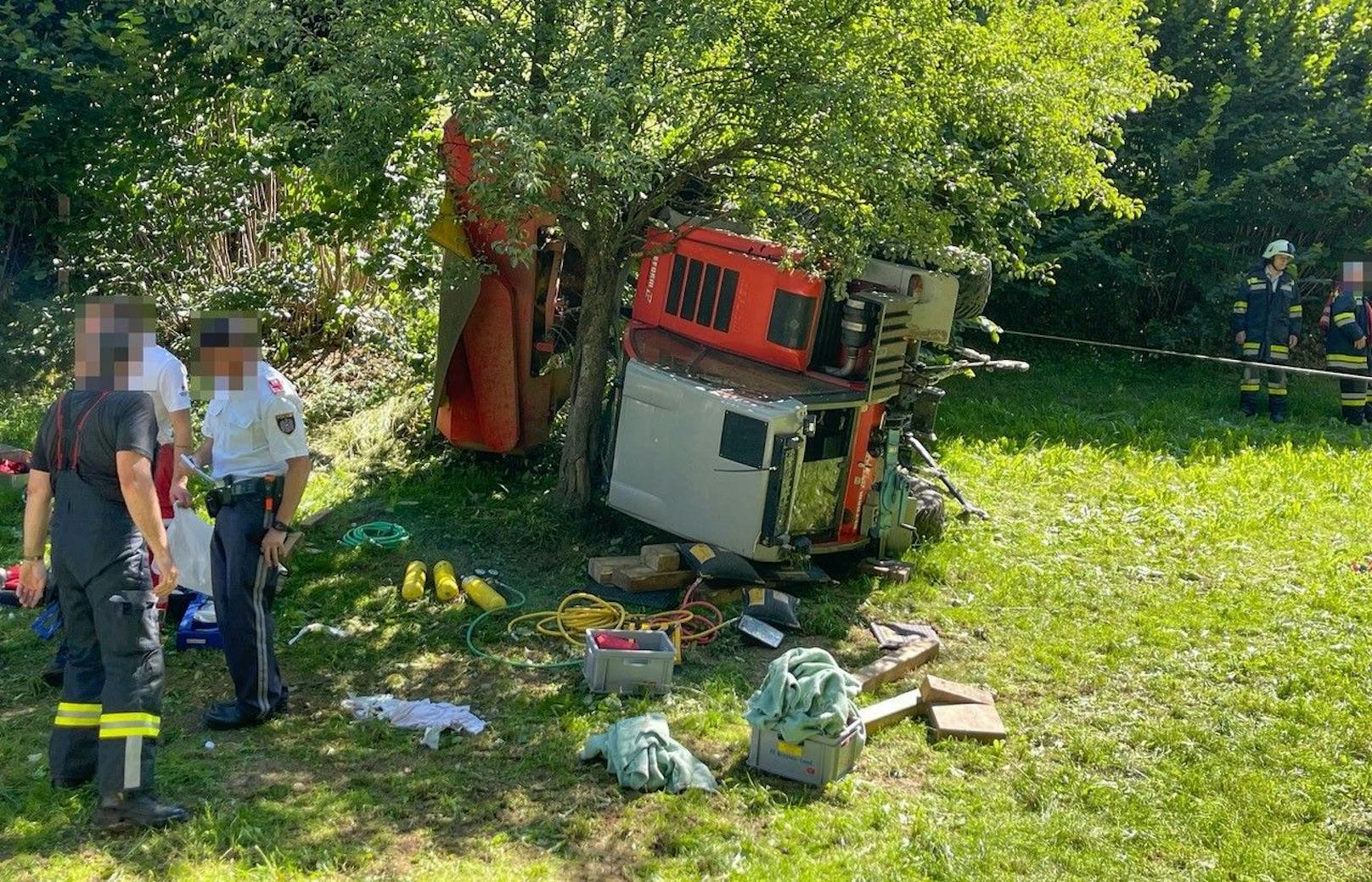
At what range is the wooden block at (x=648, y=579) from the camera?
7.66 m

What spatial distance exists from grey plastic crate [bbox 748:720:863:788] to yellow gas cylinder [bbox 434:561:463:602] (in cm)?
253

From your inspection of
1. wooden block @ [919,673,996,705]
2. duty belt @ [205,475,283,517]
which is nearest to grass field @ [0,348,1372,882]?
wooden block @ [919,673,996,705]

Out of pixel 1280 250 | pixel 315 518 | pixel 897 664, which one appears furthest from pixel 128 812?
pixel 1280 250

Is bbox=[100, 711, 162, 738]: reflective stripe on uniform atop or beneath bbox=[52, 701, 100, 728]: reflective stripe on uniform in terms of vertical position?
atop

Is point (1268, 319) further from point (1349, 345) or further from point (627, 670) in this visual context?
point (627, 670)

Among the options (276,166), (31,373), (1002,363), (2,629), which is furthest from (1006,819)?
(31,373)

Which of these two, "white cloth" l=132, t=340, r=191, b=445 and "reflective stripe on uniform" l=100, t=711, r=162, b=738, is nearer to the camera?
"reflective stripe on uniform" l=100, t=711, r=162, b=738

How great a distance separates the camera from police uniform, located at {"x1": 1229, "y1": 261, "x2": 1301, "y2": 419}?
12867mm

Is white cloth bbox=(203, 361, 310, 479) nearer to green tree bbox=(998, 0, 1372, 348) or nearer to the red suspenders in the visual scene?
the red suspenders

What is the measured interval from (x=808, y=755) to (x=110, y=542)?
2884 mm

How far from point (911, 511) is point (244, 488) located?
4357 millimetres

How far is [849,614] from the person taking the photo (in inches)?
306

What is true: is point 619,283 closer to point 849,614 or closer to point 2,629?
point 849,614

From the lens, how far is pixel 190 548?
6.84 m
